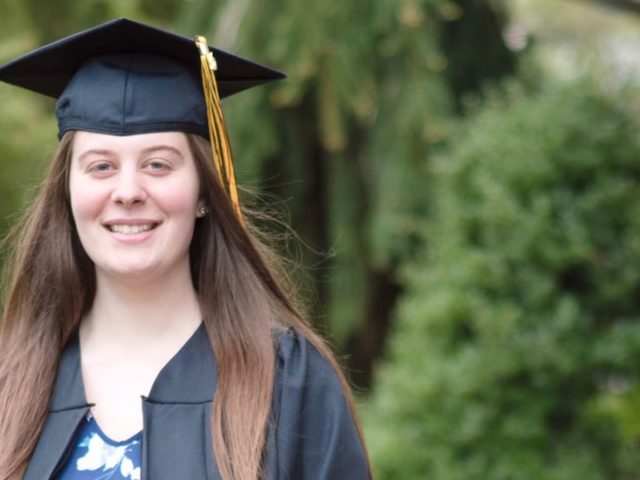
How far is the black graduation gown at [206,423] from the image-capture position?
2551 mm

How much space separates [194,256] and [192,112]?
0.31 m

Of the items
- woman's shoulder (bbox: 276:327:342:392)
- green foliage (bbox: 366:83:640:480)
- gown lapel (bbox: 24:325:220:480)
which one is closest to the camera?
gown lapel (bbox: 24:325:220:480)

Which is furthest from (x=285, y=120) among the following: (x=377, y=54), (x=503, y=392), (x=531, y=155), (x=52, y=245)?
(x=52, y=245)

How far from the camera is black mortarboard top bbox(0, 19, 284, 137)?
262 centimetres

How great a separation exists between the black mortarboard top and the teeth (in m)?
0.18

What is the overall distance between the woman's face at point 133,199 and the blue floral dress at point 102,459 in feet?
1.05

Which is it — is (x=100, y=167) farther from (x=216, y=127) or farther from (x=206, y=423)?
(x=206, y=423)

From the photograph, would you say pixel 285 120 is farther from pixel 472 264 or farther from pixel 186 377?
pixel 186 377

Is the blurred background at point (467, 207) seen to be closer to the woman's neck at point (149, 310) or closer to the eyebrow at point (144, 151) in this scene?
the woman's neck at point (149, 310)

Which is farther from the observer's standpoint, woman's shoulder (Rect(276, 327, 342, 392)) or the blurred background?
the blurred background

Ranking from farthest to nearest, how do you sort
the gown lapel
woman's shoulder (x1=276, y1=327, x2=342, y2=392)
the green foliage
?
the green foliage → woman's shoulder (x1=276, y1=327, x2=342, y2=392) → the gown lapel

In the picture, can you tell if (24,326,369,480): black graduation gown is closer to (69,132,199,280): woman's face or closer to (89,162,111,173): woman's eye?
(69,132,199,280): woman's face

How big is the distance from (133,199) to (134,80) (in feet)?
0.91

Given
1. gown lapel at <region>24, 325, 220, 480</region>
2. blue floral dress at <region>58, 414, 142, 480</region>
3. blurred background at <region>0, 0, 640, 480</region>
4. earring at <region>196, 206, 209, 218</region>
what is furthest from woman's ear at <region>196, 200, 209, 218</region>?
blurred background at <region>0, 0, 640, 480</region>
